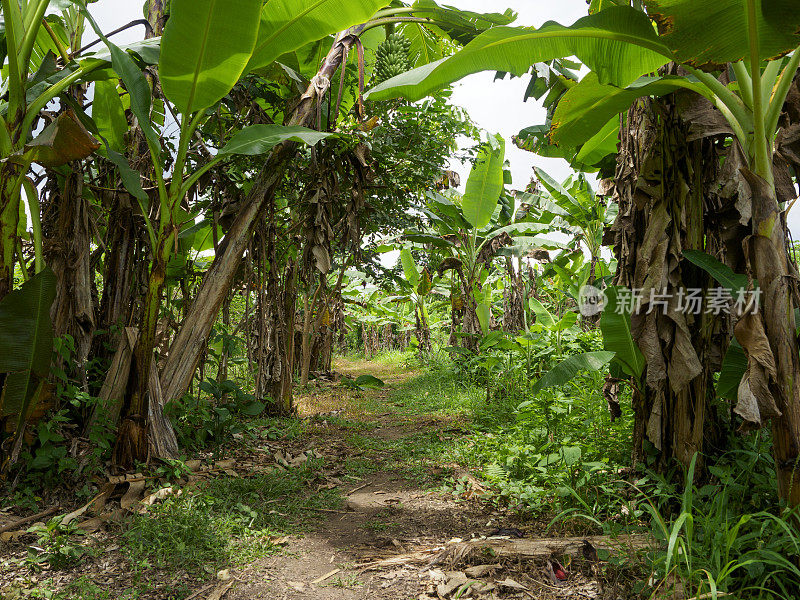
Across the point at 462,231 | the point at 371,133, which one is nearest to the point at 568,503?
the point at 371,133

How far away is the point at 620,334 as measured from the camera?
2.71 meters

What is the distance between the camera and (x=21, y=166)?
9.37ft

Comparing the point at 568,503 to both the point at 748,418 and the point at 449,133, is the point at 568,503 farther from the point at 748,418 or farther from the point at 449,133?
the point at 449,133

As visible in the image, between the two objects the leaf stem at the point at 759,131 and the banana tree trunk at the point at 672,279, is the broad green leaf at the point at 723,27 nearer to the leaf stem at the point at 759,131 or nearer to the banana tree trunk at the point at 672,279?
the leaf stem at the point at 759,131

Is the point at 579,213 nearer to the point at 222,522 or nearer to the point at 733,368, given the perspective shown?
the point at 733,368

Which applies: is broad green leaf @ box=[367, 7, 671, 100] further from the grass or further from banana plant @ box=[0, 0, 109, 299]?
the grass

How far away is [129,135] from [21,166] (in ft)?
3.42

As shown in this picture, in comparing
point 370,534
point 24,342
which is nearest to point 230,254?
point 24,342

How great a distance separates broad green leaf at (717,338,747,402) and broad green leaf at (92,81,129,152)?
4.22m

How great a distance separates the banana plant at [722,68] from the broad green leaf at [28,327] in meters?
2.19

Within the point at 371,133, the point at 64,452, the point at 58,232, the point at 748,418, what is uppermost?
the point at 371,133

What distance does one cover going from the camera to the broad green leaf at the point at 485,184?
6.81 m

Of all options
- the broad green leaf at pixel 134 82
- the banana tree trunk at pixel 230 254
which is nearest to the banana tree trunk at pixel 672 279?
the banana tree trunk at pixel 230 254

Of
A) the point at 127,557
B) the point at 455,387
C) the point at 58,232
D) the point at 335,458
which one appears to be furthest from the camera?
the point at 455,387
